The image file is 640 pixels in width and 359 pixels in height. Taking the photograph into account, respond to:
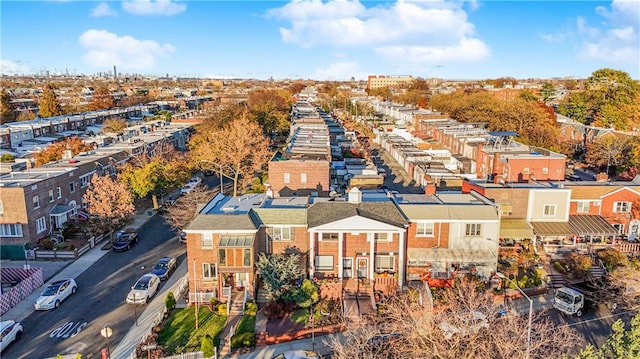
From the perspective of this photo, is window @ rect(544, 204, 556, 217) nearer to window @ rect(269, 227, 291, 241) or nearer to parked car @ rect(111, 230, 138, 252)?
window @ rect(269, 227, 291, 241)

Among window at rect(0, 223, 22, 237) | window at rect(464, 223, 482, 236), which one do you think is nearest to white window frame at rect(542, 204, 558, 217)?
window at rect(464, 223, 482, 236)

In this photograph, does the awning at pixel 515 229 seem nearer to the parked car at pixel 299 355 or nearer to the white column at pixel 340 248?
the white column at pixel 340 248

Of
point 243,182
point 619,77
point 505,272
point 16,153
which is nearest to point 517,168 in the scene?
point 505,272

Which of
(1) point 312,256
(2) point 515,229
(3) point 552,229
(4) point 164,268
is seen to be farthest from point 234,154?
(3) point 552,229

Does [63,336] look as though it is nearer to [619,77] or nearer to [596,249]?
[596,249]

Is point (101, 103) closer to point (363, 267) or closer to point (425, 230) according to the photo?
point (363, 267)
